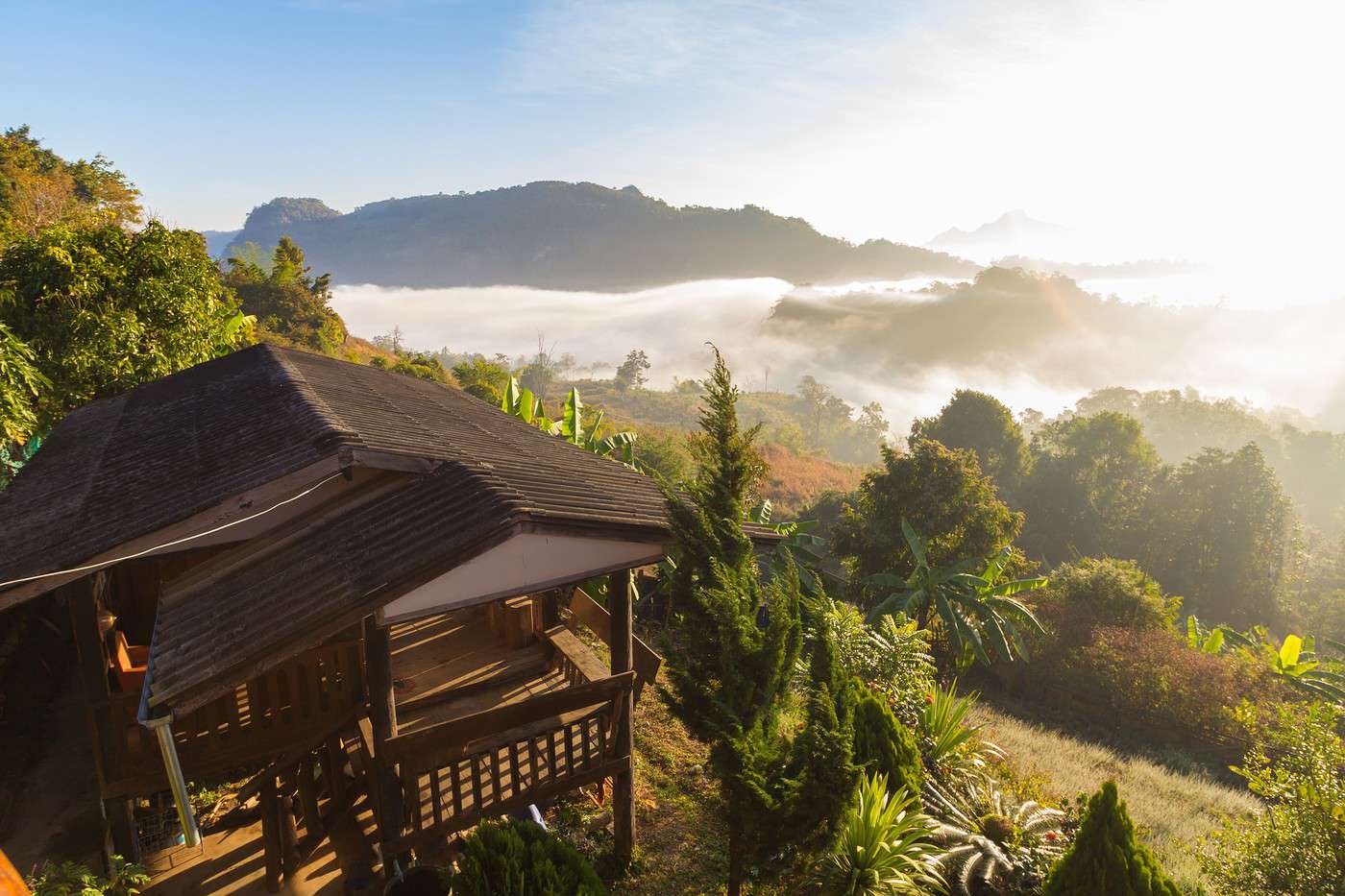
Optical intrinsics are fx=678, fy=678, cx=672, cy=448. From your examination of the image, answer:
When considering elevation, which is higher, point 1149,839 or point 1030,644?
point 1149,839

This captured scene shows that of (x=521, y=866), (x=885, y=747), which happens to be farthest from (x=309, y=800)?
(x=885, y=747)

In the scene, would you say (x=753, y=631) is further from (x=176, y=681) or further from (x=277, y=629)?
(x=176, y=681)

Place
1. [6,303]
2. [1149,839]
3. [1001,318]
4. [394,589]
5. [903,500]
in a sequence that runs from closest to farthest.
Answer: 1. [394,589]
2. [1149,839]
3. [6,303]
4. [903,500]
5. [1001,318]

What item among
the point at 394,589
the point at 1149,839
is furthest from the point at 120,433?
the point at 1149,839

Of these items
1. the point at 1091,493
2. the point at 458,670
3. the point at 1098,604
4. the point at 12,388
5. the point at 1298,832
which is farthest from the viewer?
the point at 1091,493

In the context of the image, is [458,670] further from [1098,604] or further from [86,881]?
[1098,604]

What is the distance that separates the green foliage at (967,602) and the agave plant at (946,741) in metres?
5.96

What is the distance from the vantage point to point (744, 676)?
588 centimetres

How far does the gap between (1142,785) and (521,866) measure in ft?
39.6

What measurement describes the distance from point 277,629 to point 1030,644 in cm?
2039

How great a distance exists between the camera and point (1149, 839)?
9016 mm

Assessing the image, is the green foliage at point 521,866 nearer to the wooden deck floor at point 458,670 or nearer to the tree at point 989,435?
the wooden deck floor at point 458,670

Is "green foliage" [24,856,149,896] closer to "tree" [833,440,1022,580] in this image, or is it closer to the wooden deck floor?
the wooden deck floor

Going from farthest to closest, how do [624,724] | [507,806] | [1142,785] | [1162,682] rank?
[1162,682] < [1142,785] < [624,724] < [507,806]
